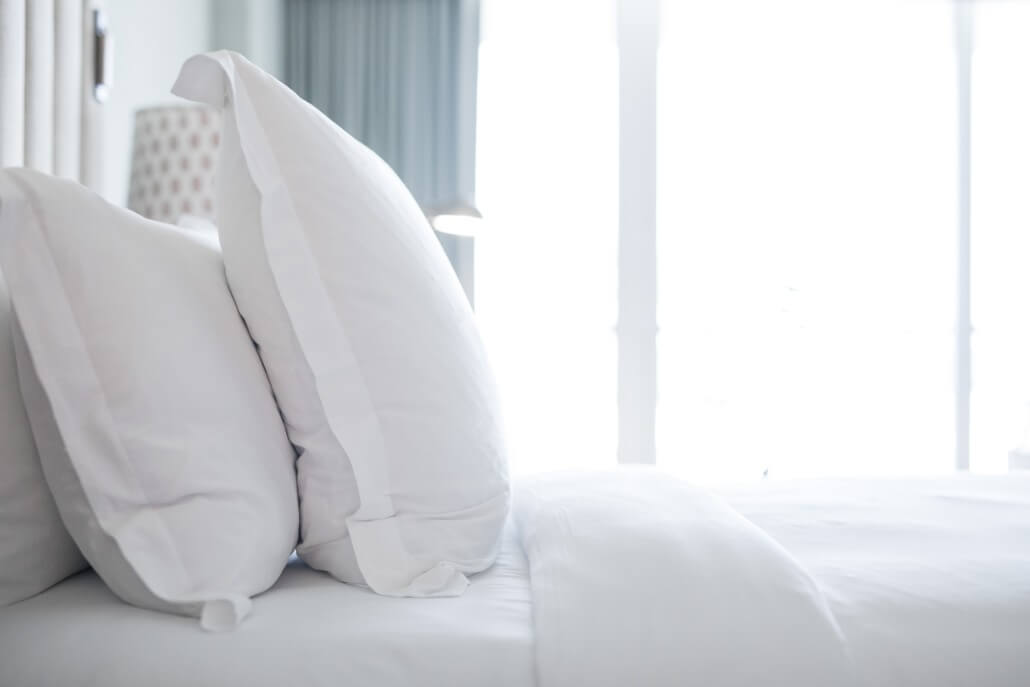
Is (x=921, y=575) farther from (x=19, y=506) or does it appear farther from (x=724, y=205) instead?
(x=724, y=205)

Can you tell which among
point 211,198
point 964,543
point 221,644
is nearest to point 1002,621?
point 964,543

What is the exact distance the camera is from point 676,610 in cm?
72

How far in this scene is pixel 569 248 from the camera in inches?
152

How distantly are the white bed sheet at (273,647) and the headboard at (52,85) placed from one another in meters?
0.79

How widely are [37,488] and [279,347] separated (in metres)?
0.27

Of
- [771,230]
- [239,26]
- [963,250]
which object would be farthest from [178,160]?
[963,250]

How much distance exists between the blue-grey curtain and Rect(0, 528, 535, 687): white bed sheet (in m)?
3.09

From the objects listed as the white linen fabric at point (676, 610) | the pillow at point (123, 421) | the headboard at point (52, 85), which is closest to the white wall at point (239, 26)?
the headboard at point (52, 85)

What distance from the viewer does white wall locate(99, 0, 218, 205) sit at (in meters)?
2.21

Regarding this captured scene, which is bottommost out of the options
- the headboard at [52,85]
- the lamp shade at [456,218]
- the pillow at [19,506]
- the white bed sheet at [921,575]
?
the white bed sheet at [921,575]

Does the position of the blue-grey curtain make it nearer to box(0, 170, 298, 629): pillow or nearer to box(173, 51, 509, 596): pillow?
box(173, 51, 509, 596): pillow

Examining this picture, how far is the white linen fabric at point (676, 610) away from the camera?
681 millimetres

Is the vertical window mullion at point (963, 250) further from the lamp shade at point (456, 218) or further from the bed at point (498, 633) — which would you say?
the bed at point (498, 633)

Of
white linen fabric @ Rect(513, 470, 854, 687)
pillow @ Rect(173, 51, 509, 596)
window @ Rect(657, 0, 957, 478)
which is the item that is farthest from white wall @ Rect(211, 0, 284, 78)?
white linen fabric @ Rect(513, 470, 854, 687)
